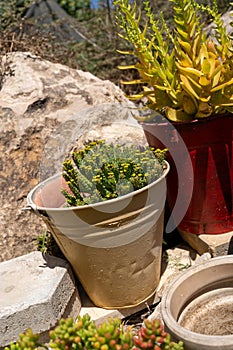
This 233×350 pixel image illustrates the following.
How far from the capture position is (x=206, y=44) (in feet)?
6.56

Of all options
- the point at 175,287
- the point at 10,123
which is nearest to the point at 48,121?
the point at 10,123

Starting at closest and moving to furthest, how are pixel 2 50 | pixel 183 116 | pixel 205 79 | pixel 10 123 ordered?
pixel 205 79
pixel 183 116
pixel 10 123
pixel 2 50

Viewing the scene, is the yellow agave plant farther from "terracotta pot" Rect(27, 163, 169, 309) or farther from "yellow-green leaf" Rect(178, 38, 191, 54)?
"terracotta pot" Rect(27, 163, 169, 309)

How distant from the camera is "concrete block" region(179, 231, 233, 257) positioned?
6.81ft

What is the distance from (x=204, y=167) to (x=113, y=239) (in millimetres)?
526

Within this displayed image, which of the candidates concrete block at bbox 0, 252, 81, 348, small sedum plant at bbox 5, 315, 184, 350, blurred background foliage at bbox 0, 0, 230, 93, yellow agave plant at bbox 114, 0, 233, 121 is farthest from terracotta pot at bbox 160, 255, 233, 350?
blurred background foliage at bbox 0, 0, 230, 93

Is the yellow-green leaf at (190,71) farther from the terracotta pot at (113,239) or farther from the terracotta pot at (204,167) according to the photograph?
the terracotta pot at (113,239)

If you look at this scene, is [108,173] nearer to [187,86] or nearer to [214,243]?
[187,86]

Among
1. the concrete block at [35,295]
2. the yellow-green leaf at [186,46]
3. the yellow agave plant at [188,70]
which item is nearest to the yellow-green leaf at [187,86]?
the yellow agave plant at [188,70]

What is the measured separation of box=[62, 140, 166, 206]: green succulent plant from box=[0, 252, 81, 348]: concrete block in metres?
0.35

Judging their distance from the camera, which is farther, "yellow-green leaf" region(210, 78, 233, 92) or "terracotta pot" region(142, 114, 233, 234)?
"terracotta pot" region(142, 114, 233, 234)

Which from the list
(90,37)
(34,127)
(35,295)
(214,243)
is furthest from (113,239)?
(90,37)

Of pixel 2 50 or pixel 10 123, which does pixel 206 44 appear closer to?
pixel 10 123

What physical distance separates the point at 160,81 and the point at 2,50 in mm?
1468
